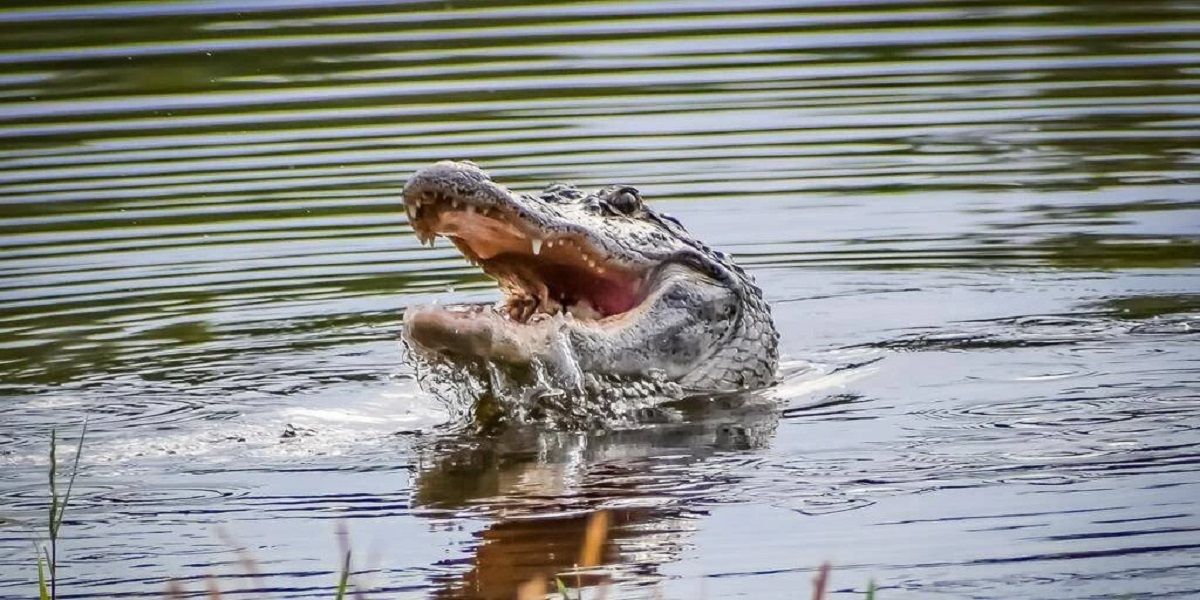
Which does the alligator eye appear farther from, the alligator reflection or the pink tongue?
the alligator reflection

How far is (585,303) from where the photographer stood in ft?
26.4

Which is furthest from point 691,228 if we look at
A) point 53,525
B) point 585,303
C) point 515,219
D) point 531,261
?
point 53,525

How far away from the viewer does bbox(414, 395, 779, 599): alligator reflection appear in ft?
18.7

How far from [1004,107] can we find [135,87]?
20.8ft

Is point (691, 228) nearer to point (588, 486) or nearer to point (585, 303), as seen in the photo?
point (585, 303)

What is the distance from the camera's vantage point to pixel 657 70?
51.6ft

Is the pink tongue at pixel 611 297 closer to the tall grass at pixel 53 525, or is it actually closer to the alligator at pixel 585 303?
the alligator at pixel 585 303

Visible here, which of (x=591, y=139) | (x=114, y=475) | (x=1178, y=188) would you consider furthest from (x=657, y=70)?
(x=114, y=475)

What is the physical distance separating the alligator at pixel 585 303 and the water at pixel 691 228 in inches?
11.0

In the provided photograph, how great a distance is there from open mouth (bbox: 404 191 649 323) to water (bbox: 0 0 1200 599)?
0.60m

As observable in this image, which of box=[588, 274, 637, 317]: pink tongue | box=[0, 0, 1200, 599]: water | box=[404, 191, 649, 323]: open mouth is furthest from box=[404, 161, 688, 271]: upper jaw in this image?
box=[0, 0, 1200, 599]: water

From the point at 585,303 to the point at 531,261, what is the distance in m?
0.31

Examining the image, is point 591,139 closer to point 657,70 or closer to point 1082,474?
point 657,70

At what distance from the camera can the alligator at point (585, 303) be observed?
281 inches
